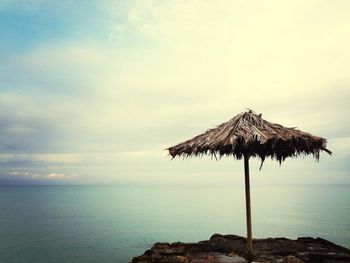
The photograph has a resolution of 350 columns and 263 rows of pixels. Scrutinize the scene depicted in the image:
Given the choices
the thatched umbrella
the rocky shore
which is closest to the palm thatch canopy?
the thatched umbrella

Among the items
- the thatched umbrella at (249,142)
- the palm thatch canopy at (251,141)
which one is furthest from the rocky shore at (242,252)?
the palm thatch canopy at (251,141)

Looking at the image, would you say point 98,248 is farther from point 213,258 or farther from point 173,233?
point 213,258

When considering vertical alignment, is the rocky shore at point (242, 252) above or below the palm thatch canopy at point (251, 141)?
below

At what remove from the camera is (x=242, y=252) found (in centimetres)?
1086

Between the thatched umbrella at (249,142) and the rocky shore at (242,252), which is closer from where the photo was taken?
the thatched umbrella at (249,142)

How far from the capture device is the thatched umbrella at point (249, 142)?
860 centimetres

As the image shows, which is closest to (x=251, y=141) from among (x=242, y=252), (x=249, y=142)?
(x=249, y=142)

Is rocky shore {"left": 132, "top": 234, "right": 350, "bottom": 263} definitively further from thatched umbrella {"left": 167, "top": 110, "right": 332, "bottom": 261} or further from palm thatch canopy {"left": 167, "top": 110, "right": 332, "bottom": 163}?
palm thatch canopy {"left": 167, "top": 110, "right": 332, "bottom": 163}

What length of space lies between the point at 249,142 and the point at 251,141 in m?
0.07

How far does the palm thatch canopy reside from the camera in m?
8.59

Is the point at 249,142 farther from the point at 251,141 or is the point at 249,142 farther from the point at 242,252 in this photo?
the point at 242,252

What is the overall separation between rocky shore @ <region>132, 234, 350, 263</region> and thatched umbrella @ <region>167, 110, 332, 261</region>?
1052 mm

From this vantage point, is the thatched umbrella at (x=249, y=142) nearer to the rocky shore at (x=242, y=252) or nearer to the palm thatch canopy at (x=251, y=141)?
the palm thatch canopy at (x=251, y=141)

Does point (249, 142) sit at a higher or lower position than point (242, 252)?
higher
